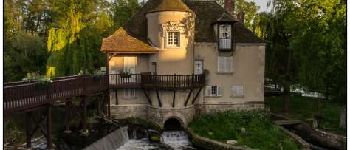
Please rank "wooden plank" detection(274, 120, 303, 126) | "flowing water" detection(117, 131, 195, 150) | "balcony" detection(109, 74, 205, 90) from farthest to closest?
"wooden plank" detection(274, 120, 303, 126), "balcony" detection(109, 74, 205, 90), "flowing water" detection(117, 131, 195, 150)

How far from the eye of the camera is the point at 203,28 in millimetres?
31281

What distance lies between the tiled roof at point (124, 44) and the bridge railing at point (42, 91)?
2738mm

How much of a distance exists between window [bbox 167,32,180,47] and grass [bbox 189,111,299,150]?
535 centimetres

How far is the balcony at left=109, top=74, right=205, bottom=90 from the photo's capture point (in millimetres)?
29047

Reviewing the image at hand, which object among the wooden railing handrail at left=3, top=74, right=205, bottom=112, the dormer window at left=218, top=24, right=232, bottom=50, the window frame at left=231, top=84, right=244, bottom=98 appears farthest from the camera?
the window frame at left=231, top=84, right=244, bottom=98

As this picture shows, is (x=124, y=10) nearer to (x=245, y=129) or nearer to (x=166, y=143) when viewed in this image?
(x=166, y=143)

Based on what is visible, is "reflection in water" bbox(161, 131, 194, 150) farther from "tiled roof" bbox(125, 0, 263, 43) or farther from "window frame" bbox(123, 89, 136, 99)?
"tiled roof" bbox(125, 0, 263, 43)

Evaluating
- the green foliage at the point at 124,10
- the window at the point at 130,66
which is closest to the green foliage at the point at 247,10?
the green foliage at the point at 124,10

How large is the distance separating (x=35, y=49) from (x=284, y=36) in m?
21.1

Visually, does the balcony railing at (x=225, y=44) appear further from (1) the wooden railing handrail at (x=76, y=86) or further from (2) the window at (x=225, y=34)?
(1) the wooden railing handrail at (x=76, y=86)

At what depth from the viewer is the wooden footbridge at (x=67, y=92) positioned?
1865 cm

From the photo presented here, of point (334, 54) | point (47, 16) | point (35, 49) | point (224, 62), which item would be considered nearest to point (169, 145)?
point (224, 62)

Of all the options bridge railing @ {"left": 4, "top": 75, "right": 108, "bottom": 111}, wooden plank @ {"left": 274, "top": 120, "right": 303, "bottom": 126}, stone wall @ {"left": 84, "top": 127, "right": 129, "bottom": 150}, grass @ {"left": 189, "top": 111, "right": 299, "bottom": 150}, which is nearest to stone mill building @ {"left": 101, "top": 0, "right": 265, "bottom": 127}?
grass @ {"left": 189, "top": 111, "right": 299, "bottom": 150}

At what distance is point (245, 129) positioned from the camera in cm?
2772
